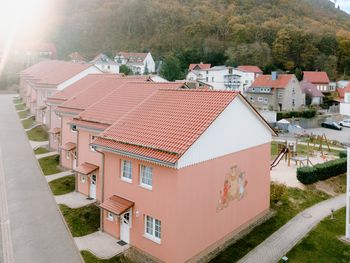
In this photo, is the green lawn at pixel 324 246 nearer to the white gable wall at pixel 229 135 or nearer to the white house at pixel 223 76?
the white gable wall at pixel 229 135

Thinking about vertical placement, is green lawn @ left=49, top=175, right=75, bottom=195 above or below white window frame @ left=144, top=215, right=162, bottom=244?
below

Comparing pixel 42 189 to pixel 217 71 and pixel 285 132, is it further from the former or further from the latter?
pixel 217 71

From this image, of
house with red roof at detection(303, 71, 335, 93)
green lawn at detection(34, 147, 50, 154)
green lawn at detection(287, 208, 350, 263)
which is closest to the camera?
green lawn at detection(287, 208, 350, 263)

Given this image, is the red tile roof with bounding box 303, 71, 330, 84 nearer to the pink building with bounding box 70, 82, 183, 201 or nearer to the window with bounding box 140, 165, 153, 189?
the pink building with bounding box 70, 82, 183, 201

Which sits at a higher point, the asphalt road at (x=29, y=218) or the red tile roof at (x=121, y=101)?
the red tile roof at (x=121, y=101)

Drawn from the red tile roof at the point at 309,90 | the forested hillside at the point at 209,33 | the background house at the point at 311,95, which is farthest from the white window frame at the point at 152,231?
the forested hillside at the point at 209,33

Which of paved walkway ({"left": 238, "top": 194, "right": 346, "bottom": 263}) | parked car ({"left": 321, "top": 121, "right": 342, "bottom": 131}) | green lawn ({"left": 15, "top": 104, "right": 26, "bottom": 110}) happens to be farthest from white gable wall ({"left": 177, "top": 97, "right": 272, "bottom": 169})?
green lawn ({"left": 15, "top": 104, "right": 26, "bottom": 110})

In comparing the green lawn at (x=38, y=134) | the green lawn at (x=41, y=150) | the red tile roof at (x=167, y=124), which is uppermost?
the red tile roof at (x=167, y=124)

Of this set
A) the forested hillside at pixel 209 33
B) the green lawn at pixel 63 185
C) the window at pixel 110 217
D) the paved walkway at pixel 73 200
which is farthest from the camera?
the forested hillside at pixel 209 33
